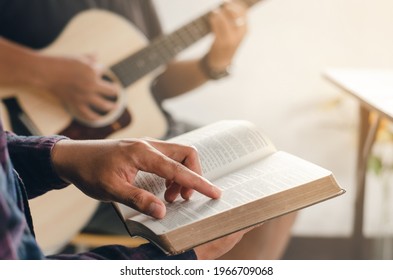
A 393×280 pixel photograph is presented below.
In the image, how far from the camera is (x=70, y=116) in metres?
1.56

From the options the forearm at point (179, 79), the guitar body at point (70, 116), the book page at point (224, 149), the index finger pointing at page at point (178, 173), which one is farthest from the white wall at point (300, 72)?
the index finger pointing at page at point (178, 173)

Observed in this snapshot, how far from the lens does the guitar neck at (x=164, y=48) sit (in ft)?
5.27

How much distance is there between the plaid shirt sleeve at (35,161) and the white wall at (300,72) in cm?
97

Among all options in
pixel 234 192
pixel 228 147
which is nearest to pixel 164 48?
pixel 228 147

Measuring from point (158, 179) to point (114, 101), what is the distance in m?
0.82

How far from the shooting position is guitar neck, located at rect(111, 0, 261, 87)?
1.61 metres

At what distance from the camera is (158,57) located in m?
1.61

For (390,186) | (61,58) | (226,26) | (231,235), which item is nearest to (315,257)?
(390,186)

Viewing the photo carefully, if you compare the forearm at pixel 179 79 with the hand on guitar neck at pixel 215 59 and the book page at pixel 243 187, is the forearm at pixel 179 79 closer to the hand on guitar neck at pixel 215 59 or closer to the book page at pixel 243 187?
the hand on guitar neck at pixel 215 59

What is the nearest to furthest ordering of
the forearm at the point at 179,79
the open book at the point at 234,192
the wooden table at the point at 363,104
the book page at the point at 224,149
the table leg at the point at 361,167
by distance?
the open book at the point at 234,192 → the book page at the point at 224,149 → the wooden table at the point at 363,104 → the table leg at the point at 361,167 → the forearm at the point at 179,79

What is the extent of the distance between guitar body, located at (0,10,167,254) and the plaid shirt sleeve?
69 centimetres

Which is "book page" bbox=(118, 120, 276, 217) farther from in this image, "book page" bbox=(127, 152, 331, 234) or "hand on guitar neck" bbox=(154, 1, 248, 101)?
"hand on guitar neck" bbox=(154, 1, 248, 101)

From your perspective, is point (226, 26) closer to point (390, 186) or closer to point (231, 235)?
point (390, 186)

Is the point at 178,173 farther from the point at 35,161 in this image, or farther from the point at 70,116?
the point at 70,116
